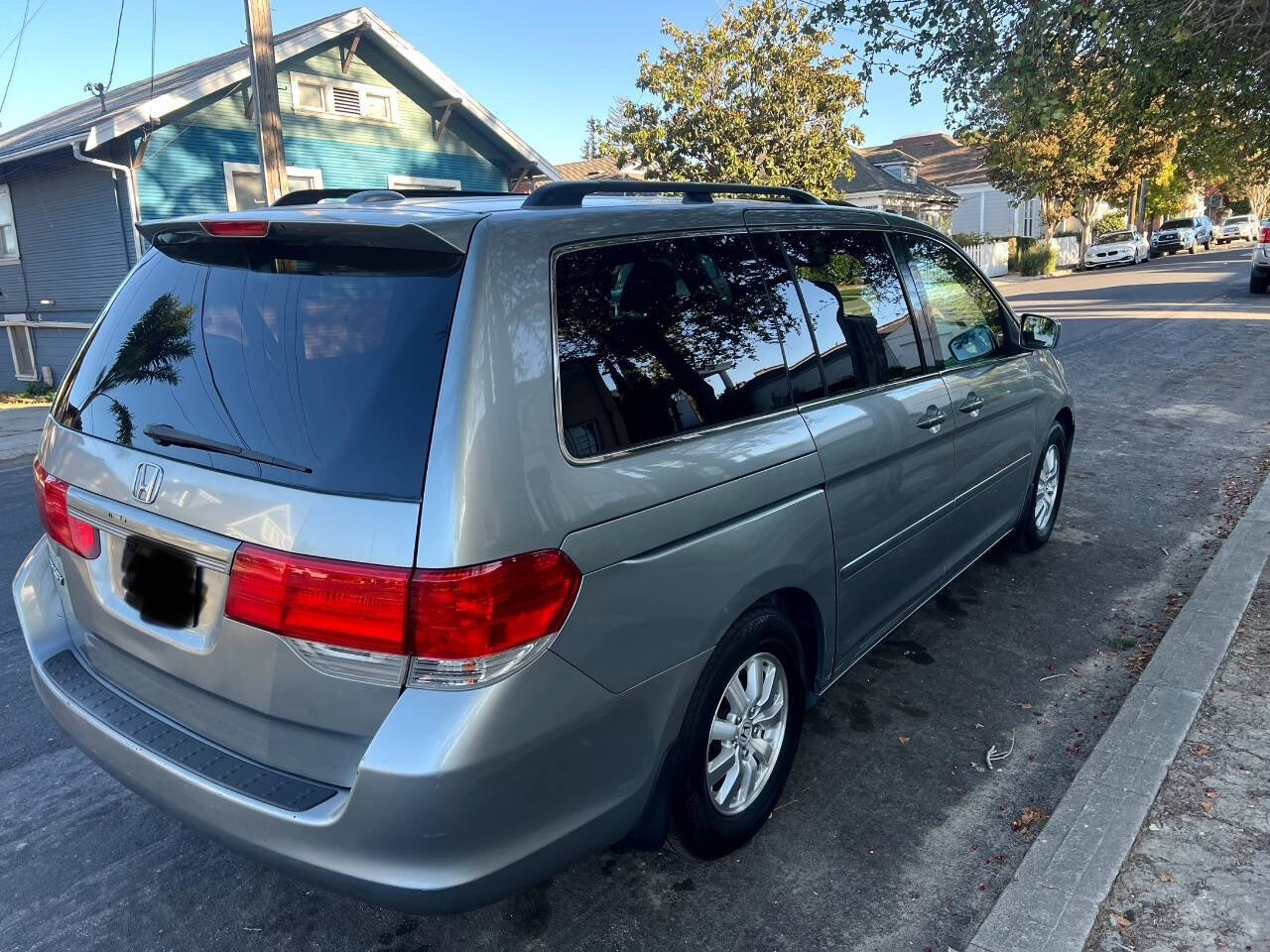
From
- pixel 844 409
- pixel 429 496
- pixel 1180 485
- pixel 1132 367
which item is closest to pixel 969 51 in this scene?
pixel 1180 485

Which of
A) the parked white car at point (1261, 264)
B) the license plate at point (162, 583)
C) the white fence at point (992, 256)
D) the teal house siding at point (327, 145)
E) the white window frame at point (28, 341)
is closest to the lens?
the license plate at point (162, 583)

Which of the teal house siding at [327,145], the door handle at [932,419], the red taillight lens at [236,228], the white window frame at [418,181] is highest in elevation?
the teal house siding at [327,145]

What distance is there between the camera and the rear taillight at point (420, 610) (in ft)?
6.32

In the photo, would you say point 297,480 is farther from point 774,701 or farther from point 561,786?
point 774,701

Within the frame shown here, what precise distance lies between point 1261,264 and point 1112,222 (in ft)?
117

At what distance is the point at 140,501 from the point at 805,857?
7.11ft

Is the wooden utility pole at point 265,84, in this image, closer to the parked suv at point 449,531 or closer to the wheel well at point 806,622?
the parked suv at point 449,531

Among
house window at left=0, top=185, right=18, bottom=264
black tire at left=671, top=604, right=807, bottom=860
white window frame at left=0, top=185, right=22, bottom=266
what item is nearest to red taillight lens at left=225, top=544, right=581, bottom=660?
black tire at left=671, top=604, right=807, bottom=860

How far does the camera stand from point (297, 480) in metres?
2.05

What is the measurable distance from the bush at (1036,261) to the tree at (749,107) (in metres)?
18.0

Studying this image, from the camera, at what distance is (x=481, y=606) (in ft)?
6.39

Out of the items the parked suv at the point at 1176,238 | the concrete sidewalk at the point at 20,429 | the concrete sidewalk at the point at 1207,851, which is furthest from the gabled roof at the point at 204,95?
the parked suv at the point at 1176,238

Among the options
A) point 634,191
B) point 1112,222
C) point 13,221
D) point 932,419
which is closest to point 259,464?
point 634,191

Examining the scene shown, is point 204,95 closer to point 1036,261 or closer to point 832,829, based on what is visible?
point 832,829
